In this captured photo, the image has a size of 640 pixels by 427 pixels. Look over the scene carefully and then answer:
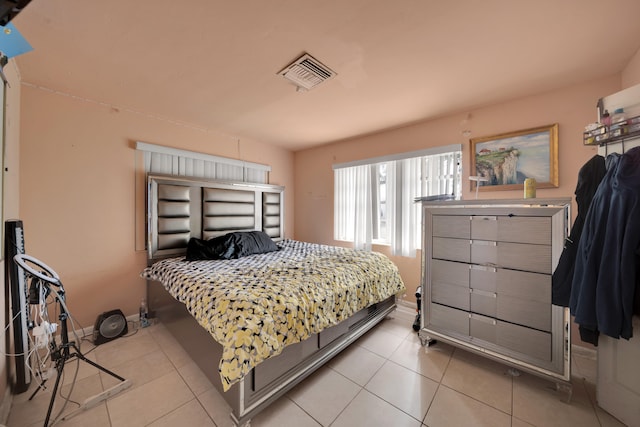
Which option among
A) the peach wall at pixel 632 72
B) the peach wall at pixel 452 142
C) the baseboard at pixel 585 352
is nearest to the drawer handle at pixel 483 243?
the peach wall at pixel 452 142

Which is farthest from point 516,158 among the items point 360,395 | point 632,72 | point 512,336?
point 360,395

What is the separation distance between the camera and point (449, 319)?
217 cm

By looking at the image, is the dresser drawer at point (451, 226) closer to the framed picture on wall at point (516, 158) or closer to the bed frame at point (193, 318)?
the framed picture on wall at point (516, 158)

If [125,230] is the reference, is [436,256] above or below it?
below

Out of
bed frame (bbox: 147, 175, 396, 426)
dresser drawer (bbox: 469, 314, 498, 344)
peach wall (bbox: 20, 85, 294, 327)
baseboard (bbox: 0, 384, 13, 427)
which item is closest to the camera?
baseboard (bbox: 0, 384, 13, 427)

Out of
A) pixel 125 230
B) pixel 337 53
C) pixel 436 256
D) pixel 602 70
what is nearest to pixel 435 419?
pixel 436 256

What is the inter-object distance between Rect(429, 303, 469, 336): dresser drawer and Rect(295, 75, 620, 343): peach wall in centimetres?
88

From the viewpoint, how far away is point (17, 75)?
1965 millimetres

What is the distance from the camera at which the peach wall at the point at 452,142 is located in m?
2.15

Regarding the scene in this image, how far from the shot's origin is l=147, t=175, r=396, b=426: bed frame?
154 centimetres

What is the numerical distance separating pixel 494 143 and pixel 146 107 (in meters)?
3.86

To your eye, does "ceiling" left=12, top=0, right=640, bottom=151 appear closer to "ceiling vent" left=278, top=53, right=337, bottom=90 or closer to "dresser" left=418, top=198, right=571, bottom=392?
"ceiling vent" left=278, top=53, right=337, bottom=90

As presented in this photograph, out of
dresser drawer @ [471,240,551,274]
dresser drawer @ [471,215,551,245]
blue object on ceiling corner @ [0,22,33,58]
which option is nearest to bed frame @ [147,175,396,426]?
dresser drawer @ [471,240,551,274]

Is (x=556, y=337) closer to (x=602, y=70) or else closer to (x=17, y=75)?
(x=602, y=70)
